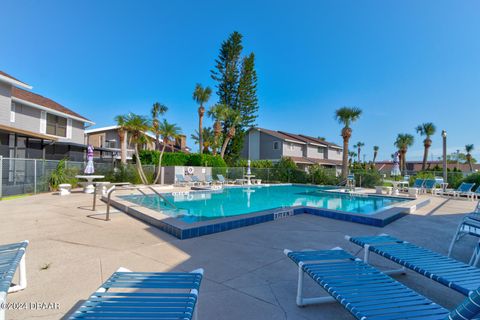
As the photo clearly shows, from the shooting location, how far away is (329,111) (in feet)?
69.7

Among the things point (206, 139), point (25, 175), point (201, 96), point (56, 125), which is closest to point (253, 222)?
point (25, 175)

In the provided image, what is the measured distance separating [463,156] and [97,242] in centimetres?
7823

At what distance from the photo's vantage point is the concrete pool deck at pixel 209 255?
2.58 meters

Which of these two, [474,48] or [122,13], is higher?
[122,13]

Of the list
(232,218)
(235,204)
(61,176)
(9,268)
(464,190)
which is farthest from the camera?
(464,190)

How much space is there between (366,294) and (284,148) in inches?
1102

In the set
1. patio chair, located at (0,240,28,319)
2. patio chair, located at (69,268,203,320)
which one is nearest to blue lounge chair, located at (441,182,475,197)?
patio chair, located at (69,268,203,320)

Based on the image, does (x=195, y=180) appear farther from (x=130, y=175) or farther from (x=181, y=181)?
(x=130, y=175)

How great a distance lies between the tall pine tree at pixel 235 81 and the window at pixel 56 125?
51.0 ft

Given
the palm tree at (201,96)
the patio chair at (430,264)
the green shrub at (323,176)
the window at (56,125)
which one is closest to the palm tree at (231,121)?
the palm tree at (201,96)

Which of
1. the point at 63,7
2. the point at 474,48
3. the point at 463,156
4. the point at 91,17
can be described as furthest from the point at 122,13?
the point at 463,156

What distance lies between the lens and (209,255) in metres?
3.93

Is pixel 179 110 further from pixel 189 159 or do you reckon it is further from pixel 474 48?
pixel 474 48

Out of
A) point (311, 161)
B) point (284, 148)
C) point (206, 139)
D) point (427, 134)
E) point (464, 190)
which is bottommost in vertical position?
point (464, 190)
